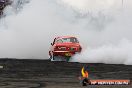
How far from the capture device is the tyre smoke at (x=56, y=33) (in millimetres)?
28438

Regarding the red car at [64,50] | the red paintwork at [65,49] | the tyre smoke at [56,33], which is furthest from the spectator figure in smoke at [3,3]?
the red paintwork at [65,49]

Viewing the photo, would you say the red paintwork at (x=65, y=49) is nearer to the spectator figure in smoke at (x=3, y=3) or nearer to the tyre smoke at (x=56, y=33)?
the tyre smoke at (x=56, y=33)

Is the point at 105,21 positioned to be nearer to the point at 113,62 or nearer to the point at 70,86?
the point at 113,62

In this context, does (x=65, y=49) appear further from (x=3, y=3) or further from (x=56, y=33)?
(x=3, y=3)

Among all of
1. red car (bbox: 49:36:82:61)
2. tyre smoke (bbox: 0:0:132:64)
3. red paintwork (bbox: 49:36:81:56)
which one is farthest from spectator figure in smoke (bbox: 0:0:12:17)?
red paintwork (bbox: 49:36:81:56)

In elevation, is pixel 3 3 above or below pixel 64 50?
above

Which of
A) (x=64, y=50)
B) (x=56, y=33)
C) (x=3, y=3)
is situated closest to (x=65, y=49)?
(x=64, y=50)

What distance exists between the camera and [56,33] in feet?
140

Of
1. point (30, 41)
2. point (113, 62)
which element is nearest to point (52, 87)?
point (113, 62)

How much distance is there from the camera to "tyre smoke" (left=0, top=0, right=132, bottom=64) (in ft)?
93.3

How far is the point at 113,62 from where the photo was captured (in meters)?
27.0

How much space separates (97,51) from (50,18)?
17103 mm

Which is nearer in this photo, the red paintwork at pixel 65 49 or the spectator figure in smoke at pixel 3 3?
the red paintwork at pixel 65 49

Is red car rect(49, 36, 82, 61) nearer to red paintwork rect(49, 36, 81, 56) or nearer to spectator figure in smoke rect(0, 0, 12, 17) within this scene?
red paintwork rect(49, 36, 81, 56)
